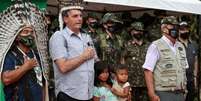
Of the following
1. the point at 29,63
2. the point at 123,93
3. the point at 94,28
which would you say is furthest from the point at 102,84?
the point at 94,28

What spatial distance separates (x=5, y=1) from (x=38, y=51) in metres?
0.65

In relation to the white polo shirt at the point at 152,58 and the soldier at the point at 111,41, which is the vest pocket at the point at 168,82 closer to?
the white polo shirt at the point at 152,58

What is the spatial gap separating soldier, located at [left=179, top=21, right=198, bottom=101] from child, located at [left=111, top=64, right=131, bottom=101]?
1992 mm

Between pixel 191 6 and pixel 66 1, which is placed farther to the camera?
pixel 191 6

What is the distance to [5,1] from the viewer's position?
208 inches

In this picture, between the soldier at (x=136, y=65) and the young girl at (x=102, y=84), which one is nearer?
the young girl at (x=102, y=84)

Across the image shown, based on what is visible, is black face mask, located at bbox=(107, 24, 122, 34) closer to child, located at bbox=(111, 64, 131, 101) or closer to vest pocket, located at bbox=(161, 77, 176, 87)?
child, located at bbox=(111, 64, 131, 101)

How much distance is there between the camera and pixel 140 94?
25.9 ft

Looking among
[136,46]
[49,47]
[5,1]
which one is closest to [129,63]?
[136,46]

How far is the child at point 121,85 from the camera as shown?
6.40 metres

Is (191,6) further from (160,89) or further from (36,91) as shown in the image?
(36,91)

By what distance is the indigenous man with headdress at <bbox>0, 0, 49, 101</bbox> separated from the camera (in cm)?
496

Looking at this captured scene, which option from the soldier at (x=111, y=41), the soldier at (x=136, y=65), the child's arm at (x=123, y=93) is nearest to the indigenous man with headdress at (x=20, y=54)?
the child's arm at (x=123, y=93)

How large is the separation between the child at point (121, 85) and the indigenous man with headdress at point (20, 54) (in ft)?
4.51
